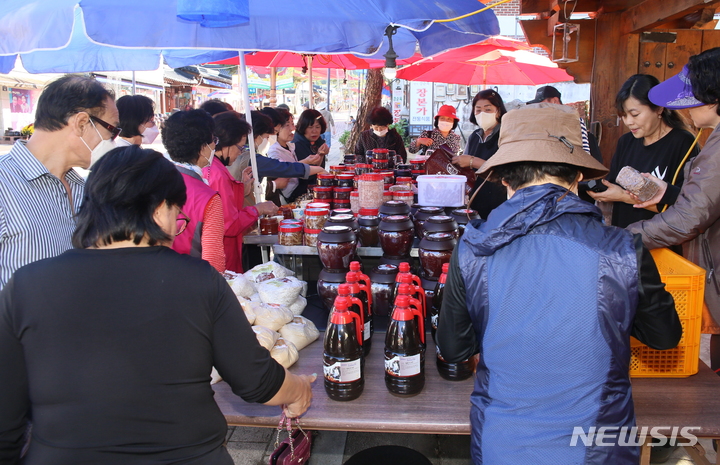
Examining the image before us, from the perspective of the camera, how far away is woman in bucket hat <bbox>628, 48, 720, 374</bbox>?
2.08 metres

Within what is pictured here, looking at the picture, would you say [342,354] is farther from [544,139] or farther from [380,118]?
[380,118]

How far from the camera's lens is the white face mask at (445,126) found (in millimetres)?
6521

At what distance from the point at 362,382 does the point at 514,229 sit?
2.85 ft

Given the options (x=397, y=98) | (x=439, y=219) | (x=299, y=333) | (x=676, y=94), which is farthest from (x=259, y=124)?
(x=397, y=98)

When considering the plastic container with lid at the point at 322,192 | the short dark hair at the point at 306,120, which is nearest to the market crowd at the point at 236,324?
the plastic container with lid at the point at 322,192

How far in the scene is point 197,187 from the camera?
8.28 feet

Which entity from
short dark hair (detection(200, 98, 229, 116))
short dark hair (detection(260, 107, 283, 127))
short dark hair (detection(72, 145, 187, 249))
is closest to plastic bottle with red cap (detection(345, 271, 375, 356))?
short dark hair (detection(72, 145, 187, 249))

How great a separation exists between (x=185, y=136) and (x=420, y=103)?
15.5 meters

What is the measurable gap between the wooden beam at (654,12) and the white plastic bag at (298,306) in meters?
2.80

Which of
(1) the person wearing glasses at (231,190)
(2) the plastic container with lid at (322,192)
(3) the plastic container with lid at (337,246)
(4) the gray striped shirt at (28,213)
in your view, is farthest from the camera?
(2) the plastic container with lid at (322,192)

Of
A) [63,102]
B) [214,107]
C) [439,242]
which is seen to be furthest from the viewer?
[214,107]

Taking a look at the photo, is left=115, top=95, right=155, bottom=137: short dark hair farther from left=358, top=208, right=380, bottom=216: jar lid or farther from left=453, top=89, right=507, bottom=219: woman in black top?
left=453, top=89, right=507, bottom=219: woman in black top

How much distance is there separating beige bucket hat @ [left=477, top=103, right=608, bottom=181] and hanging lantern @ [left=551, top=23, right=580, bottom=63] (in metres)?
2.95

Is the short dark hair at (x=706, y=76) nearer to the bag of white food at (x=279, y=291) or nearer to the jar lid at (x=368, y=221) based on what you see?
the jar lid at (x=368, y=221)
